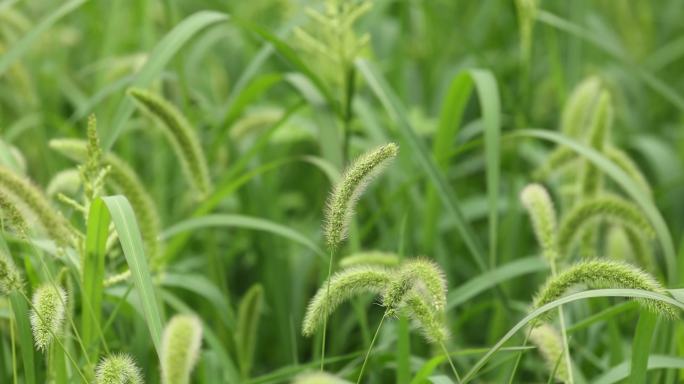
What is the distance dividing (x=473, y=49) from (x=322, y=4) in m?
0.62

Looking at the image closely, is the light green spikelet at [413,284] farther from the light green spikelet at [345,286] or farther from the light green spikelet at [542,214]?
the light green spikelet at [542,214]

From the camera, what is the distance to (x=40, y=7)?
205 inches

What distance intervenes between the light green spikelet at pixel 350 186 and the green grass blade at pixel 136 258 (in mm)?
370

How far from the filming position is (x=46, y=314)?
1.74 m

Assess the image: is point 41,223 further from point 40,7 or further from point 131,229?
point 40,7

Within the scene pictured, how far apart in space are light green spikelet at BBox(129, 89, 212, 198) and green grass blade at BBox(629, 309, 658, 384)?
1.17m

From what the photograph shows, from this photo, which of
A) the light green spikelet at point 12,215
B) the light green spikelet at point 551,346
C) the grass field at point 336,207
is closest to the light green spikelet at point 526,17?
the grass field at point 336,207

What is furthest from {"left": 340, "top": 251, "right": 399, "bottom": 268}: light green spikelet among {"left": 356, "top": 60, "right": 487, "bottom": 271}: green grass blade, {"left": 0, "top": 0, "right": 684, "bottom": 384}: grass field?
{"left": 356, "top": 60, "right": 487, "bottom": 271}: green grass blade

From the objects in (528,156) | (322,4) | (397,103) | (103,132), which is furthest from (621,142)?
(103,132)

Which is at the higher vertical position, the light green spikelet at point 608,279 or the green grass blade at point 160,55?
the green grass blade at point 160,55

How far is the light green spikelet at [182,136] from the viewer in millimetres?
2357

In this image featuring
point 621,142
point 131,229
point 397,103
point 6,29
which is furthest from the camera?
point 621,142

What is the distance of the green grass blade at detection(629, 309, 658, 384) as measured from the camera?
2.01 metres

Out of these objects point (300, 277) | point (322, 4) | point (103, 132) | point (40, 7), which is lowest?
point (300, 277)
